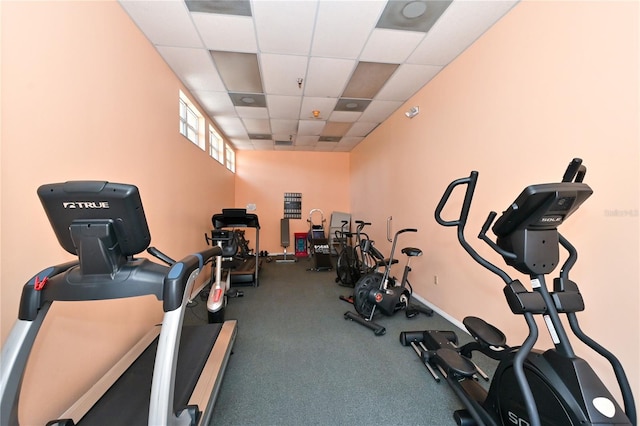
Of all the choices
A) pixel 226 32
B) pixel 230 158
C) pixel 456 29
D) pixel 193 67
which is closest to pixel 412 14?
pixel 456 29

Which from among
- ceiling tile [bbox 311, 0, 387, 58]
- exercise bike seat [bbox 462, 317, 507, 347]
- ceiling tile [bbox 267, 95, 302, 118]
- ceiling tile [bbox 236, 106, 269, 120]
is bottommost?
exercise bike seat [bbox 462, 317, 507, 347]

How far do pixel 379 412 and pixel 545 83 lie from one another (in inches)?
110

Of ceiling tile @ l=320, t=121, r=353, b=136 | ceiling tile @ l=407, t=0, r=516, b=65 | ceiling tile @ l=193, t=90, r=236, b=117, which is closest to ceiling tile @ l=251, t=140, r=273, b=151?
ceiling tile @ l=320, t=121, r=353, b=136

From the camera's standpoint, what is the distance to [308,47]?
99.7 inches

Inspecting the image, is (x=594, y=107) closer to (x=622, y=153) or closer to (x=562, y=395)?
(x=622, y=153)

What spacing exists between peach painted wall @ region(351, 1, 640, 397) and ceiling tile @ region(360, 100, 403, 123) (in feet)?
2.39

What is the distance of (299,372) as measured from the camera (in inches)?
79.7

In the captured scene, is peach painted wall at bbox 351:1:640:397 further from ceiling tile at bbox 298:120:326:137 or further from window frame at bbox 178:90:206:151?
window frame at bbox 178:90:206:151

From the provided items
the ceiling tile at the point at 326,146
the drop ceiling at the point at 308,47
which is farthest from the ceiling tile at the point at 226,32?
the ceiling tile at the point at 326,146

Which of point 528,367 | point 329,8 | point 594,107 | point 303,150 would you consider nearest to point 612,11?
point 594,107

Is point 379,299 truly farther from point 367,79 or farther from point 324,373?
point 367,79

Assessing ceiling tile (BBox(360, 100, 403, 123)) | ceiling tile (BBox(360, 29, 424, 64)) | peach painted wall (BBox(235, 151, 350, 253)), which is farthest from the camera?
peach painted wall (BBox(235, 151, 350, 253))

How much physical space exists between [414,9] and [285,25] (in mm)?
1178

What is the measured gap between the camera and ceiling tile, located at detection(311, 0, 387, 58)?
2.01 meters
